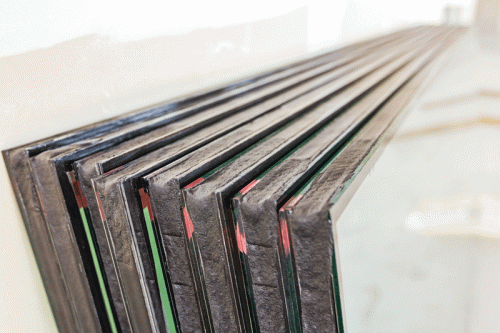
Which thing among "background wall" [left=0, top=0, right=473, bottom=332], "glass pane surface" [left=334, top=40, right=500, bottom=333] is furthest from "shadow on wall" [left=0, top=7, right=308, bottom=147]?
"glass pane surface" [left=334, top=40, right=500, bottom=333]

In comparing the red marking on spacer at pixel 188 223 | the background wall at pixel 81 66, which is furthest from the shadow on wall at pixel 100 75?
the red marking on spacer at pixel 188 223

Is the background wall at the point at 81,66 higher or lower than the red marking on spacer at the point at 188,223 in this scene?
higher

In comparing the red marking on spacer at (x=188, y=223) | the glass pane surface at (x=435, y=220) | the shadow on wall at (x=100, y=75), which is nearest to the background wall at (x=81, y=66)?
the shadow on wall at (x=100, y=75)

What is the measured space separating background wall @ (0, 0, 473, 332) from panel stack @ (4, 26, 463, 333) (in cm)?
2

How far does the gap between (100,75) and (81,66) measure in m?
0.03

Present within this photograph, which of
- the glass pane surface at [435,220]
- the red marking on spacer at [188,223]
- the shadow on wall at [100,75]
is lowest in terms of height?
the glass pane surface at [435,220]

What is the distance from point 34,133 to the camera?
363 millimetres

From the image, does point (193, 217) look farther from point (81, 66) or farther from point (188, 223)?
point (81, 66)

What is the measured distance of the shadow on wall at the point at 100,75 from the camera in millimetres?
351

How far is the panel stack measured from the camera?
0.25 metres

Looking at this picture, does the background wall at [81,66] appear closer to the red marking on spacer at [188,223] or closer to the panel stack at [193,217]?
the panel stack at [193,217]

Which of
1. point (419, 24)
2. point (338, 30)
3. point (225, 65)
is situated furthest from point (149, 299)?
point (419, 24)

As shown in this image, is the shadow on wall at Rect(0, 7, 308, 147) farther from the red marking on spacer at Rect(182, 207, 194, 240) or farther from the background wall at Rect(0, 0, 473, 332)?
the red marking on spacer at Rect(182, 207, 194, 240)

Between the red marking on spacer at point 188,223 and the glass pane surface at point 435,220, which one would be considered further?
the glass pane surface at point 435,220
